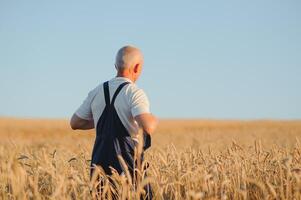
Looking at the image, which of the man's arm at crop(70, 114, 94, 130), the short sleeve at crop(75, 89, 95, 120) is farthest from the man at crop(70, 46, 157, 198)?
the man's arm at crop(70, 114, 94, 130)

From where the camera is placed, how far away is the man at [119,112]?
453 centimetres

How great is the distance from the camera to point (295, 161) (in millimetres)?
5902

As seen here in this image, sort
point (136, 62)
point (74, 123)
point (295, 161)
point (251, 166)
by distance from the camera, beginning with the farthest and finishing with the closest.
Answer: point (295, 161)
point (251, 166)
point (74, 123)
point (136, 62)

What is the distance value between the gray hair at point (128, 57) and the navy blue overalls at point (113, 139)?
157mm

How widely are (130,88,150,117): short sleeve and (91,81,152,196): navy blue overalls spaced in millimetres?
154

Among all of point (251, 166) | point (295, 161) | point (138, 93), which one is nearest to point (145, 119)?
point (138, 93)

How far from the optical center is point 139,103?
14.4 ft

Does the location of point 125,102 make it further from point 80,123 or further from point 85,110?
point 80,123

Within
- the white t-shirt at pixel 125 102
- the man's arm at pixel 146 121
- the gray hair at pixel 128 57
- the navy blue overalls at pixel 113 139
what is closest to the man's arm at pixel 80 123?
the white t-shirt at pixel 125 102

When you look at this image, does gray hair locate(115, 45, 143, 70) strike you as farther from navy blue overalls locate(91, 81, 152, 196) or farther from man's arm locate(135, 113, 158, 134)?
man's arm locate(135, 113, 158, 134)

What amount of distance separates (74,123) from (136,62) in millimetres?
788

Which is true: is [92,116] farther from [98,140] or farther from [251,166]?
[251,166]

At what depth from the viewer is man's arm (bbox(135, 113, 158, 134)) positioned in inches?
169

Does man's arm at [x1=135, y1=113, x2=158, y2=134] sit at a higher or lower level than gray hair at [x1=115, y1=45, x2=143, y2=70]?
lower
